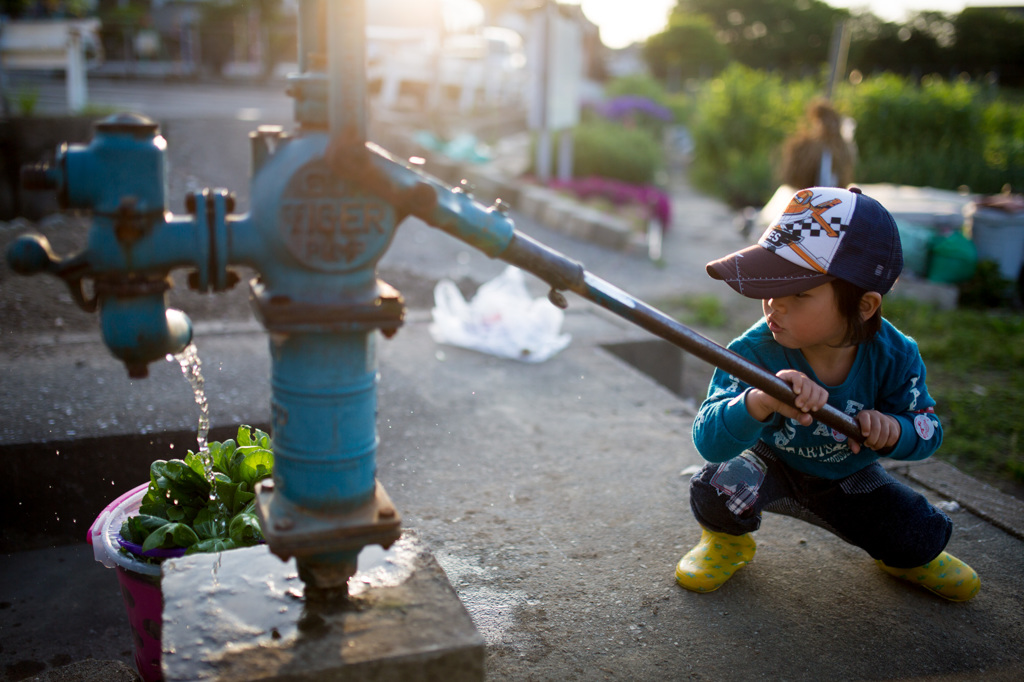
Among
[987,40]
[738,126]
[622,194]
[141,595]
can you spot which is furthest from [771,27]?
[141,595]

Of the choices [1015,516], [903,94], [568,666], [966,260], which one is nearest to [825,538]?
[1015,516]

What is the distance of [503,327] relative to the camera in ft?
12.2

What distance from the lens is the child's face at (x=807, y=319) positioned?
1.75 metres

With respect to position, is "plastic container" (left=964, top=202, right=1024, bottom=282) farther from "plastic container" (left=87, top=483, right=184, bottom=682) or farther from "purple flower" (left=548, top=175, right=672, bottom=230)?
"plastic container" (left=87, top=483, right=184, bottom=682)

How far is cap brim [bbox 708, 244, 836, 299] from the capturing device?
1702 mm

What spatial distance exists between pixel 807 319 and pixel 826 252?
0.16m

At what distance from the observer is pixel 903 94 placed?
11.4 metres

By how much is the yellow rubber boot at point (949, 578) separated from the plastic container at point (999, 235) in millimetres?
5445

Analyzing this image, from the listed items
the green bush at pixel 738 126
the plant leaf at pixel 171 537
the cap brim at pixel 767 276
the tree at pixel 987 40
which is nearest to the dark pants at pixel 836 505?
the cap brim at pixel 767 276

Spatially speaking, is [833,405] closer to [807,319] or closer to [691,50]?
[807,319]

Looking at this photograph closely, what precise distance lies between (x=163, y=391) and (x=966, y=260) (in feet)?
19.9

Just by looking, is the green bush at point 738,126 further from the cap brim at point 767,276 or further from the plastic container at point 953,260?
the cap brim at point 767,276

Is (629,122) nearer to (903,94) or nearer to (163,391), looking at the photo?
(903,94)

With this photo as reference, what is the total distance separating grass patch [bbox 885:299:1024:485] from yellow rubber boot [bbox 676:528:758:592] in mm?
1738
